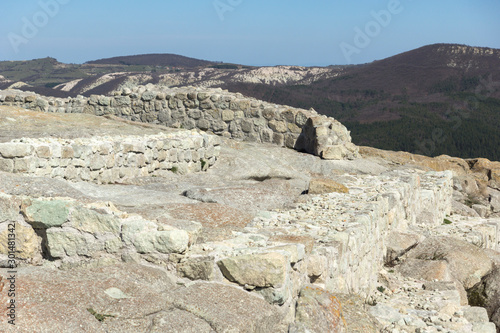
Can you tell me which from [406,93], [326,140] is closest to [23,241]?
[326,140]

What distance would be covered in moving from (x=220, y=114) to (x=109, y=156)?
648 cm

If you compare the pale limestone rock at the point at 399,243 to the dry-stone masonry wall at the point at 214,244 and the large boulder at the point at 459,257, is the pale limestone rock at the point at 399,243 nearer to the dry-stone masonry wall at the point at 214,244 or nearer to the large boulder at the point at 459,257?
the large boulder at the point at 459,257

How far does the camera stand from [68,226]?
4.97 m

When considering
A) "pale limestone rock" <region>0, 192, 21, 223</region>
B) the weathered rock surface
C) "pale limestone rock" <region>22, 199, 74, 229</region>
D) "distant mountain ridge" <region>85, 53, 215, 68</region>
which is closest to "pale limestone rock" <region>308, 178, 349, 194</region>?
the weathered rock surface

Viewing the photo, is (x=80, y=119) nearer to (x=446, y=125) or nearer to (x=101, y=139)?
(x=101, y=139)

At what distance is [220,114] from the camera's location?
15.6 m

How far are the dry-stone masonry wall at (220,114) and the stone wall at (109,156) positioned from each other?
10.3ft

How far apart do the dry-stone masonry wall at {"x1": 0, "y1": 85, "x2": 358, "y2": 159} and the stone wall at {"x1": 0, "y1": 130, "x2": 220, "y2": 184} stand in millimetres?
3129

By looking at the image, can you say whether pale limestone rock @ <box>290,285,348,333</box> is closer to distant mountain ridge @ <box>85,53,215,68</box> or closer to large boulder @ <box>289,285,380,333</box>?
large boulder @ <box>289,285,380,333</box>

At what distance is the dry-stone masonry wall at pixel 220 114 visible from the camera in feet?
46.7

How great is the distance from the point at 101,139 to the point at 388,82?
58.4 meters

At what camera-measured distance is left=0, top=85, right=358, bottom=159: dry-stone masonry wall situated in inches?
561

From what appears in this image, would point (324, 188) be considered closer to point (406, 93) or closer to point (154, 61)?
point (406, 93)

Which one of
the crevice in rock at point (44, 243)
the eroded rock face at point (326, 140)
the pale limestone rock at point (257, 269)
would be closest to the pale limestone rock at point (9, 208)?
the crevice in rock at point (44, 243)
